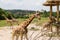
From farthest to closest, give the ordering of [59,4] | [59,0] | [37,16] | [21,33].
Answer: [59,4] < [59,0] < [21,33] < [37,16]

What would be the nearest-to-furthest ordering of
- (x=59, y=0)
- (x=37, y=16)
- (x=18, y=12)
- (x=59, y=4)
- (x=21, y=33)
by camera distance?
(x=37, y=16), (x=18, y=12), (x=21, y=33), (x=59, y=0), (x=59, y=4)

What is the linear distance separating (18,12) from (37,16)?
0.46m

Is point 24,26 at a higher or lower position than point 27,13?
lower

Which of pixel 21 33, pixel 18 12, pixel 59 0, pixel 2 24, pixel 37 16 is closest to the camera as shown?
pixel 37 16

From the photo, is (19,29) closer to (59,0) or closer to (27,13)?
(27,13)

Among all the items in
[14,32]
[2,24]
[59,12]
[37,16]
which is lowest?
[2,24]

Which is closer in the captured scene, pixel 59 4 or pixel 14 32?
pixel 14 32

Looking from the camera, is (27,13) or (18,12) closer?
(27,13)

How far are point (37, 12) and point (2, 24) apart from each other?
2193cm

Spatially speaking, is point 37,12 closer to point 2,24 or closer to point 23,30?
point 23,30

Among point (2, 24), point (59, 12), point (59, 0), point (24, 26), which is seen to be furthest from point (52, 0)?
point (2, 24)

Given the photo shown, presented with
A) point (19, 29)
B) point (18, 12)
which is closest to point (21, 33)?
point (19, 29)

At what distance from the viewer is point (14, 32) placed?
11.3ft

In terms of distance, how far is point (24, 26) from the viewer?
342 cm
